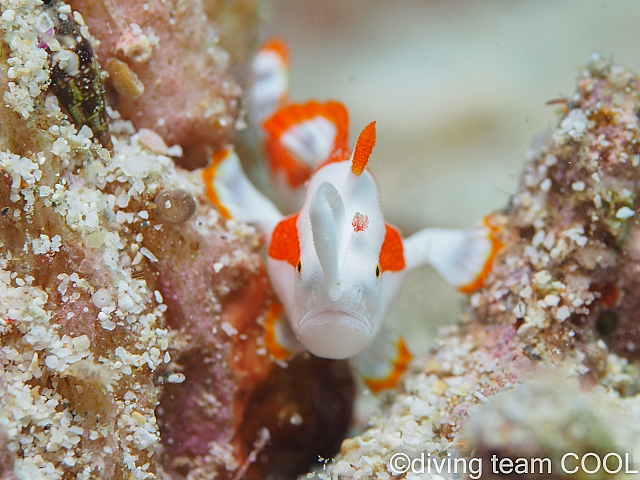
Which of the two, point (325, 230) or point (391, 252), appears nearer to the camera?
point (325, 230)

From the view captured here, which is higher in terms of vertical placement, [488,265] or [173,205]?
[173,205]

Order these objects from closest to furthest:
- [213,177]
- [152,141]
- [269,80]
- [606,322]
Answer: [152,141] < [606,322] < [213,177] < [269,80]

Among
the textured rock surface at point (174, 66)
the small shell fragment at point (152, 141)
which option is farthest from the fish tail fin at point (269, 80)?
the small shell fragment at point (152, 141)

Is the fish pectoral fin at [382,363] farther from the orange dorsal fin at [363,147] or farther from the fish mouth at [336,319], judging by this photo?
the orange dorsal fin at [363,147]

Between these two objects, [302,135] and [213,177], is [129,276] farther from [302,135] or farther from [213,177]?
[302,135]

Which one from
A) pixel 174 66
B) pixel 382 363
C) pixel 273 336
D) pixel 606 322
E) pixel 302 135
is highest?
pixel 174 66

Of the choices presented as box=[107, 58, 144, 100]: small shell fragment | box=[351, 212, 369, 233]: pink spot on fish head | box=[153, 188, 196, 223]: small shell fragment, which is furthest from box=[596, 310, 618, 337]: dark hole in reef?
box=[107, 58, 144, 100]: small shell fragment

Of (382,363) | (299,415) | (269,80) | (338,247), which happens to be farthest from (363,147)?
(269,80)

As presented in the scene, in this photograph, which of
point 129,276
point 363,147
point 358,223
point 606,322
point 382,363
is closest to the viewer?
point 129,276
